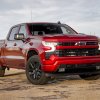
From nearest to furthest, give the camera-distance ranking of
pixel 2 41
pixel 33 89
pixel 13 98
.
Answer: pixel 13 98
pixel 33 89
pixel 2 41

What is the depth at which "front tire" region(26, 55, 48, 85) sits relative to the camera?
10500mm

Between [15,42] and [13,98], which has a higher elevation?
[15,42]

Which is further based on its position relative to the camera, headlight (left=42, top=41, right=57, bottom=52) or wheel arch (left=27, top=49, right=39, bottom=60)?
wheel arch (left=27, top=49, right=39, bottom=60)

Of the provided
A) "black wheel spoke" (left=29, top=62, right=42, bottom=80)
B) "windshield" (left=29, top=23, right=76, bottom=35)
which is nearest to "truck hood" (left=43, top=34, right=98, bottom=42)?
"black wheel spoke" (left=29, top=62, right=42, bottom=80)

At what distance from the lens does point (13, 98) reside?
27.3ft

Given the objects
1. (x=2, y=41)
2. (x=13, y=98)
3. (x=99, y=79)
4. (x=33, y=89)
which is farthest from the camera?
(x=2, y=41)

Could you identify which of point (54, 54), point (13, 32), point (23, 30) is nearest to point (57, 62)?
point (54, 54)

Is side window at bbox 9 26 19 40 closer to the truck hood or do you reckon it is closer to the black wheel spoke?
the black wheel spoke

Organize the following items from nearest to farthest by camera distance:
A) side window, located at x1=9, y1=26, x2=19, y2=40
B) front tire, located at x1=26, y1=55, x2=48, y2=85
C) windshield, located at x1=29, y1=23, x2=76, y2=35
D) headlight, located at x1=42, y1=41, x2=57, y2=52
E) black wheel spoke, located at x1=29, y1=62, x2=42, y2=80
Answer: headlight, located at x1=42, y1=41, x2=57, y2=52, front tire, located at x1=26, y1=55, x2=48, y2=85, black wheel spoke, located at x1=29, y1=62, x2=42, y2=80, windshield, located at x1=29, y1=23, x2=76, y2=35, side window, located at x1=9, y1=26, x2=19, y2=40

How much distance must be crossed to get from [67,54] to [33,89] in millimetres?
1325

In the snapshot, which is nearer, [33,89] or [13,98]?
[13,98]

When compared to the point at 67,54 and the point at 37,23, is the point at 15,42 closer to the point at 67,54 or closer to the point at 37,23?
the point at 37,23

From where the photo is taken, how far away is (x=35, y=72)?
35.4ft

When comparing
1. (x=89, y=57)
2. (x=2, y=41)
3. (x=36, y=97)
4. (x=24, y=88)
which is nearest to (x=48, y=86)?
(x=24, y=88)
